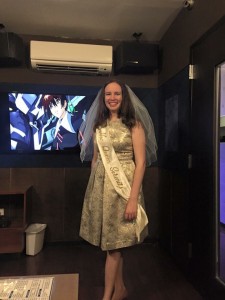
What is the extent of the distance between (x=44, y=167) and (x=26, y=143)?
1.02ft

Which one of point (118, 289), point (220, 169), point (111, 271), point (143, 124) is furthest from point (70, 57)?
point (118, 289)

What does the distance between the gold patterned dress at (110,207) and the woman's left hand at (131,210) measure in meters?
0.04

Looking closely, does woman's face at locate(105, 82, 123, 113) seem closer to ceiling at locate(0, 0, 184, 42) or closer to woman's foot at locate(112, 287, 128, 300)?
ceiling at locate(0, 0, 184, 42)

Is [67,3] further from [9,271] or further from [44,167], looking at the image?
[9,271]

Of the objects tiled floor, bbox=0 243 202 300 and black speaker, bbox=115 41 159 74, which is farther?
black speaker, bbox=115 41 159 74

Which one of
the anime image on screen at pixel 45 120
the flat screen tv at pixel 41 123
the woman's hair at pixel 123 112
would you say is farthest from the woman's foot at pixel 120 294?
the anime image on screen at pixel 45 120

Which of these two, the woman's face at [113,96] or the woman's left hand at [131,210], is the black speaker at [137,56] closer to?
the woman's face at [113,96]

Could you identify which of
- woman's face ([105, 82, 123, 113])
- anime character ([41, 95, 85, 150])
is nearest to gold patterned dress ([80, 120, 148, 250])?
woman's face ([105, 82, 123, 113])

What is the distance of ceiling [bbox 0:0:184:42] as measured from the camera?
2344 mm

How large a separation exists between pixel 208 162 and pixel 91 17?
1694 mm

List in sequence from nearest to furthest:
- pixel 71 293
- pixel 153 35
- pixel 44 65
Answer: pixel 71 293, pixel 44 65, pixel 153 35

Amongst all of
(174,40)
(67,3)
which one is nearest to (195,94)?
(174,40)

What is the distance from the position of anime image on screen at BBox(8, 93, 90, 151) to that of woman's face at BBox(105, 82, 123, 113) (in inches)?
44.4

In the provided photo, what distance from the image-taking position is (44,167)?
9.66 ft
